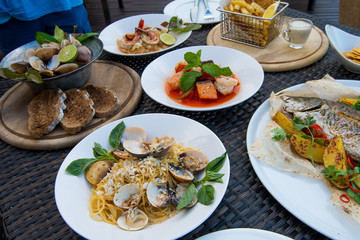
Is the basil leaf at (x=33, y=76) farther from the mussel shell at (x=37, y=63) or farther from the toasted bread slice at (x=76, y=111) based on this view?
the toasted bread slice at (x=76, y=111)

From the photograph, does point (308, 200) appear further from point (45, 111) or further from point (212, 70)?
point (45, 111)

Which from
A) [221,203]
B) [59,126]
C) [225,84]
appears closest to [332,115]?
[225,84]

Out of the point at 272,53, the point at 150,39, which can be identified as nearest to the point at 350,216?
the point at 272,53

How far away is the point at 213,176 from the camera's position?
1.08m

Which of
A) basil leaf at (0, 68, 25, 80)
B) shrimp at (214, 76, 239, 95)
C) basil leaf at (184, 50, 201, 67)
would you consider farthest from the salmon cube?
basil leaf at (0, 68, 25, 80)

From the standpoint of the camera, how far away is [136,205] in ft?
3.65

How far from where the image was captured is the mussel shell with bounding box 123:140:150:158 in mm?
1232

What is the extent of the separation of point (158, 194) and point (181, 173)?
0.44 feet

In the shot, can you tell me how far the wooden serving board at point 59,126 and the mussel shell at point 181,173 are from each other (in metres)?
0.68

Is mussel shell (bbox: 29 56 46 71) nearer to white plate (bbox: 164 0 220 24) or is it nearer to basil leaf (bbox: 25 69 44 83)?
basil leaf (bbox: 25 69 44 83)

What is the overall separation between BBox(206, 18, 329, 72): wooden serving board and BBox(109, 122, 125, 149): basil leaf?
49.2 inches

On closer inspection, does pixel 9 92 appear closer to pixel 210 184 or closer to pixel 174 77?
pixel 174 77

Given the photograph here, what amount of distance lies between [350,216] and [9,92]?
2277 mm

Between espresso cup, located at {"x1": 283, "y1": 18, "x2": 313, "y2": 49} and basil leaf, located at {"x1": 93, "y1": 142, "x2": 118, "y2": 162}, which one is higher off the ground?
espresso cup, located at {"x1": 283, "y1": 18, "x2": 313, "y2": 49}
